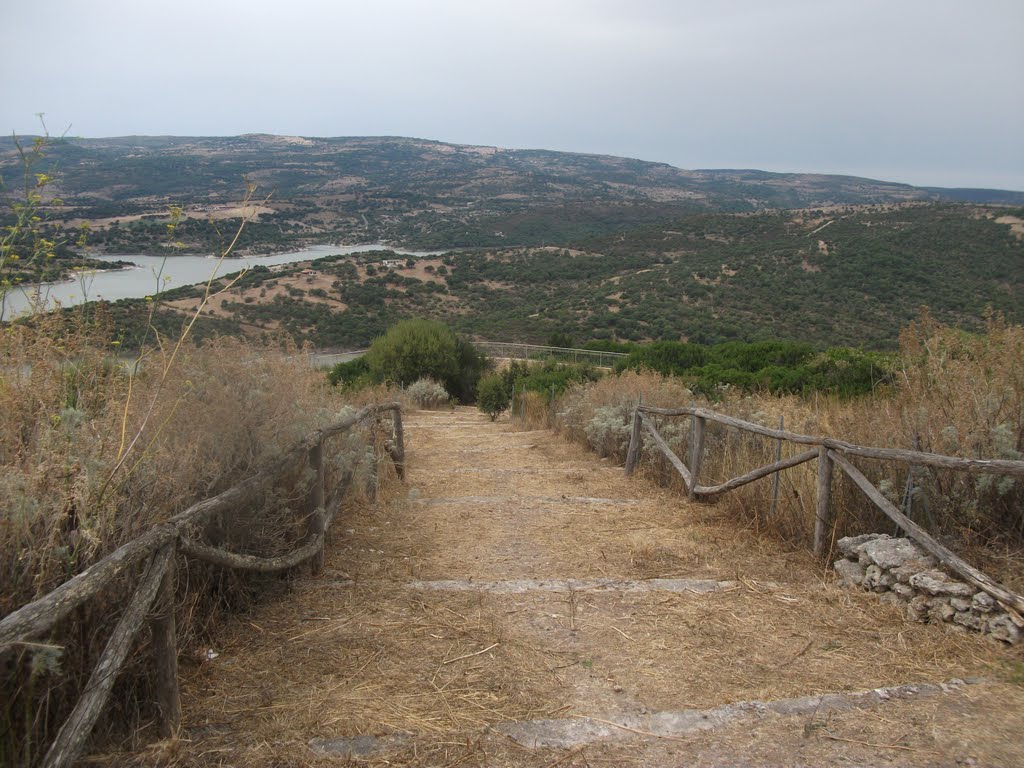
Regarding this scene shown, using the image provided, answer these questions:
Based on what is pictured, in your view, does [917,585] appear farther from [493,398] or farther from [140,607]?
[493,398]

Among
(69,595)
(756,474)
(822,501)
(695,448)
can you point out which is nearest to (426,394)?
(695,448)

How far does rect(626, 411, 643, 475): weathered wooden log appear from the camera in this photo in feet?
28.6

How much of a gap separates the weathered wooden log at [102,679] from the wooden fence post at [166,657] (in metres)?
0.14

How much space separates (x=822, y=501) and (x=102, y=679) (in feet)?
14.7

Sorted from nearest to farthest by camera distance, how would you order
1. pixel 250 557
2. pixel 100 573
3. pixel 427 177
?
pixel 100 573 < pixel 250 557 < pixel 427 177

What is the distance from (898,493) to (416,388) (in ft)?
64.0

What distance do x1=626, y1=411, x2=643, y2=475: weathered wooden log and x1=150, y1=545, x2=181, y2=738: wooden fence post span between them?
21.1 feet

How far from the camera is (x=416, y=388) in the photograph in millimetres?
23547

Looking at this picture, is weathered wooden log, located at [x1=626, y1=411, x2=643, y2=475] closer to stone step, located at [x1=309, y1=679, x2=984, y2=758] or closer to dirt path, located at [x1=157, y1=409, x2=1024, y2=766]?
dirt path, located at [x1=157, y1=409, x2=1024, y2=766]

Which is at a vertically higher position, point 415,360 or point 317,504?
point 317,504

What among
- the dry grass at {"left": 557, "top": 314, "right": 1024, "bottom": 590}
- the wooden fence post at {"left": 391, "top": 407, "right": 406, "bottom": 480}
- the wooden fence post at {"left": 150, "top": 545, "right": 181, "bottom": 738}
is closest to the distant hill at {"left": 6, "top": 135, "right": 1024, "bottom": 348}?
the wooden fence post at {"left": 391, "top": 407, "right": 406, "bottom": 480}

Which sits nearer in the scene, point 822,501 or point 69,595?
point 69,595

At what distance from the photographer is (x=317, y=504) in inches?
194

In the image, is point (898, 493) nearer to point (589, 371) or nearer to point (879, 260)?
point (589, 371)
